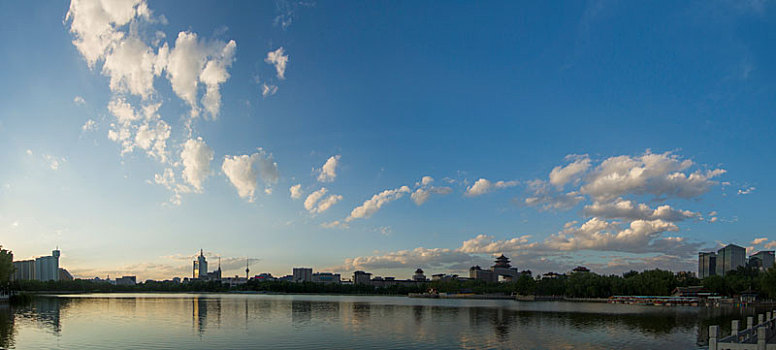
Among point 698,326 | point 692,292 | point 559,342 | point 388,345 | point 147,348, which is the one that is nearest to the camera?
point 147,348

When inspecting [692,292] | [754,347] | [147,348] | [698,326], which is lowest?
[692,292]

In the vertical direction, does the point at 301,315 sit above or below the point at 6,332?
below

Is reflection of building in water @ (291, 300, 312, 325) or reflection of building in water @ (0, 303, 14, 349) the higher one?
reflection of building in water @ (0, 303, 14, 349)

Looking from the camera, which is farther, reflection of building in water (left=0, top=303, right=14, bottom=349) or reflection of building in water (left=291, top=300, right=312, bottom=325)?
reflection of building in water (left=291, top=300, right=312, bottom=325)

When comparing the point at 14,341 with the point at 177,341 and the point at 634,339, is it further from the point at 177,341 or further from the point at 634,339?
the point at 634,339

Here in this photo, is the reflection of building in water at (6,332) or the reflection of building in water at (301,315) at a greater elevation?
the reflection of building in water at (6,332)

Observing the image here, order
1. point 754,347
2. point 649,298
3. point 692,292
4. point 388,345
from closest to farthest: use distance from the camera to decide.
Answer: point 754,347 → point 388,345 → point 649,298 → point 692,292

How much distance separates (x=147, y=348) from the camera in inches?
1433

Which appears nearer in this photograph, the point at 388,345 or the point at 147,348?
the point at 147,348

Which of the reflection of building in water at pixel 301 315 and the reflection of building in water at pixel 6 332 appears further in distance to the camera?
the reflection of building in water at pixel 301 315

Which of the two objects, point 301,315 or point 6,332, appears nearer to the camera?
point 6,332

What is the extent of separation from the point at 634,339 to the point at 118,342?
4258cm

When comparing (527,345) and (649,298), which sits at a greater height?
(527,345)

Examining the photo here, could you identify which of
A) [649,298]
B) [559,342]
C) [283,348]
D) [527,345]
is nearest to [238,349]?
[283,348]
